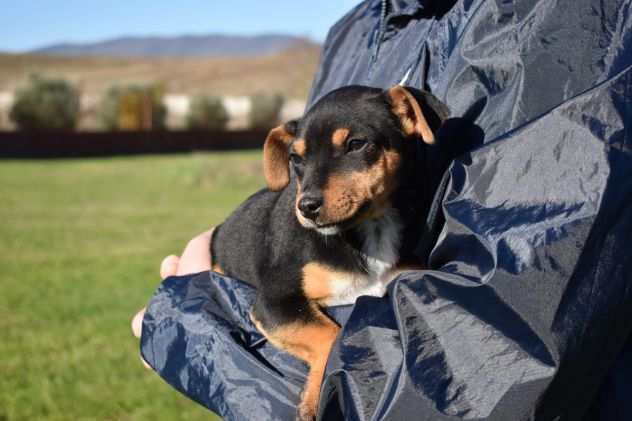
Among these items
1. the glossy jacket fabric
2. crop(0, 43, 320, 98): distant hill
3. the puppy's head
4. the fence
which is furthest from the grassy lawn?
crop(0, 43, 320, 98): distant hill

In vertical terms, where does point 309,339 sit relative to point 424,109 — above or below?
below

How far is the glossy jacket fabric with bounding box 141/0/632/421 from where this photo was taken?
6.14 ft

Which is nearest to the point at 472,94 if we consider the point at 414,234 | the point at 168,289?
the point at 414,234

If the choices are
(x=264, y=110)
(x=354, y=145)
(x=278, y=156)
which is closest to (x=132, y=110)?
(x=264, y=110)

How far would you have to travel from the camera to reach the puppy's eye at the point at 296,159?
10.7ft

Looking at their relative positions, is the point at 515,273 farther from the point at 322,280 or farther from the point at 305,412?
the point at 322,280

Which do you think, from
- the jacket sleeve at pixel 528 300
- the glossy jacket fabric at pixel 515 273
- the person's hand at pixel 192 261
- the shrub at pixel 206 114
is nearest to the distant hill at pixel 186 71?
the shrub at pixel 206 114

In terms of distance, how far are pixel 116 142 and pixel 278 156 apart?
36.9 meters

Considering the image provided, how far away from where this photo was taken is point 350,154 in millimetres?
3137

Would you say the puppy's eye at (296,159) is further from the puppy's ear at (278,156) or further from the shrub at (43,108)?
the shrub at (43,108)

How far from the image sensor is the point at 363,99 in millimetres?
3100

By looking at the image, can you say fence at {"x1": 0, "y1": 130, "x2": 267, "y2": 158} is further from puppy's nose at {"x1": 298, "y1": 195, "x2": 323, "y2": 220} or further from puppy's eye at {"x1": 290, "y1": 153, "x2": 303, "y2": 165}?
puppy's nose at {"x1": 298, "y1": 195, "x2": 323, "y2": 220}

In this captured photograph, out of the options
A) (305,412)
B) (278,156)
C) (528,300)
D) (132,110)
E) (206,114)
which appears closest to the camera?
(528,300)

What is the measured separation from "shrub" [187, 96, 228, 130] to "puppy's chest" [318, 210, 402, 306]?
150 ft
